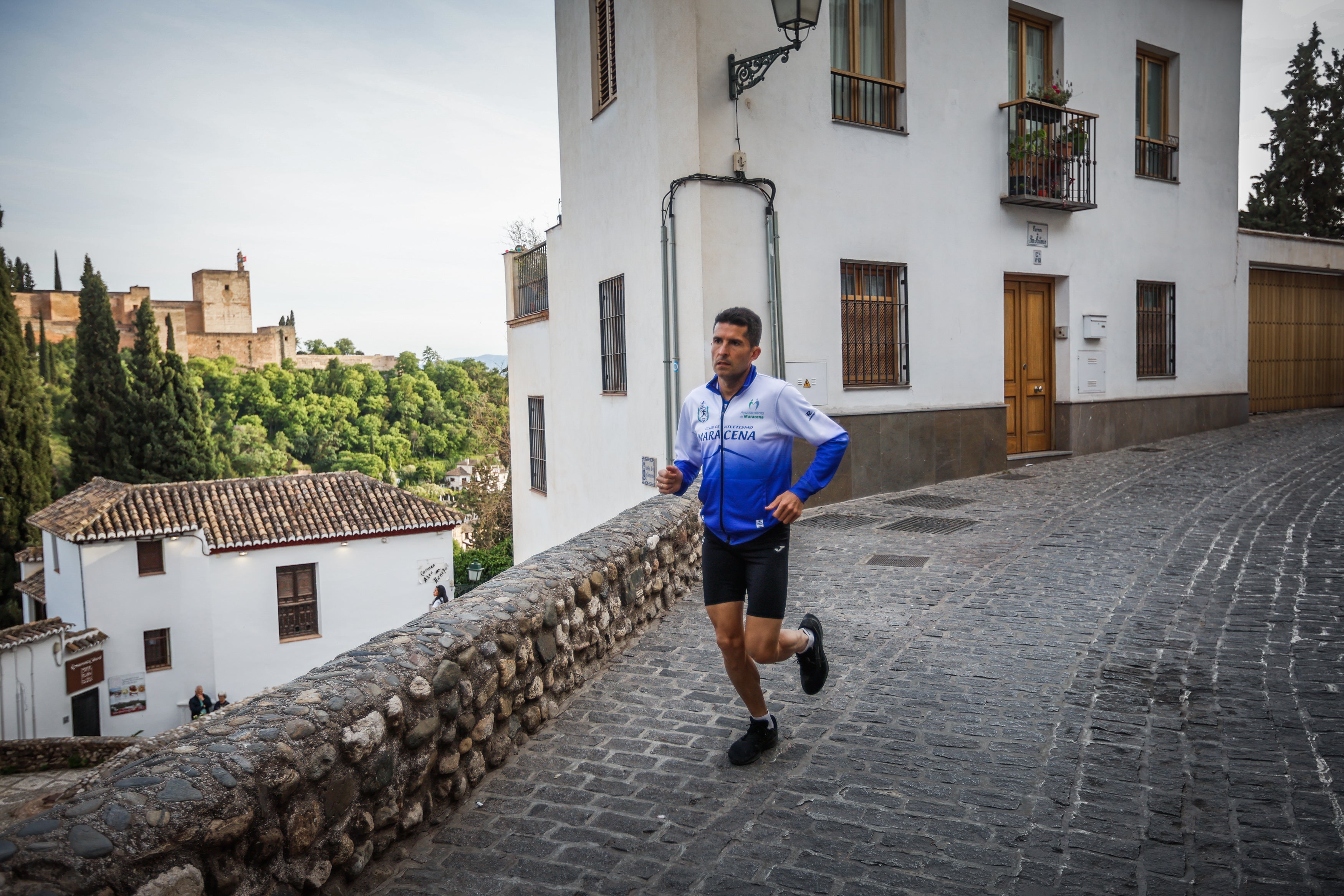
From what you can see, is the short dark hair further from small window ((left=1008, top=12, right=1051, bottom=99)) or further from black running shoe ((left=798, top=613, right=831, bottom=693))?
small window ((left=1008, top=12, right=1051, bottom=99))

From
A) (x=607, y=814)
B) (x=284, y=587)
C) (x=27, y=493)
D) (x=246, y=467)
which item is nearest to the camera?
(x=607, y=814)

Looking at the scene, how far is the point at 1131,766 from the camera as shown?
3.44 meters

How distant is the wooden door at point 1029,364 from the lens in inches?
493

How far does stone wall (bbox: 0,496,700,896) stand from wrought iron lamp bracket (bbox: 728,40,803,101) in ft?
21.2

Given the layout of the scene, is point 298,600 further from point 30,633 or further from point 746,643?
point 746,643

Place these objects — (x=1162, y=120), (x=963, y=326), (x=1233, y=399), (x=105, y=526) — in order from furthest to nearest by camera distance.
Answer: (x=105, y=526) → (x=1233, y=399) → (x=1162, y=120) → (x=963, y=326)

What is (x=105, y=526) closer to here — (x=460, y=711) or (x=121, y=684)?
(x=121, y=684)

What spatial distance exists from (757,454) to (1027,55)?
11.7m

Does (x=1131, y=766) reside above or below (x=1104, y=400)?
below

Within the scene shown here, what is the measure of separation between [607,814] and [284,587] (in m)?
23.5

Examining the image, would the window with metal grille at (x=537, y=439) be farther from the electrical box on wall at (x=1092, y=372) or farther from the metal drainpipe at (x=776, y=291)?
the electrical box on wall at (x=1092, y=372)

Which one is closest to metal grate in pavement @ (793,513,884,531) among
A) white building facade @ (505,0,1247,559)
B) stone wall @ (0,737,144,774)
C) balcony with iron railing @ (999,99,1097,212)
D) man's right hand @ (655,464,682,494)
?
white building facade @ (505,0,1247,559)

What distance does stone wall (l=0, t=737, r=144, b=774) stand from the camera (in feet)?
47.6

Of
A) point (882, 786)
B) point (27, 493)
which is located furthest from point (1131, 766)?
point (27, 493)
